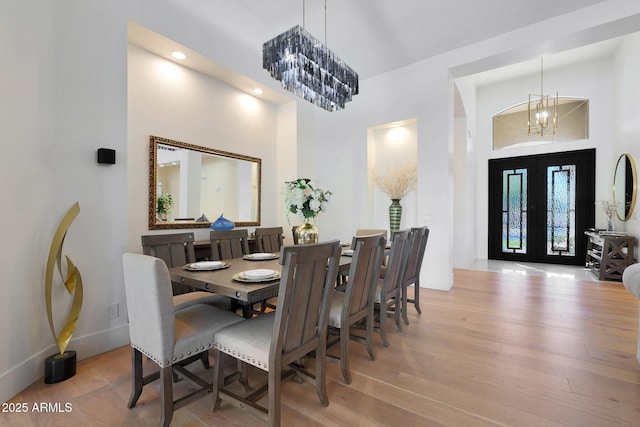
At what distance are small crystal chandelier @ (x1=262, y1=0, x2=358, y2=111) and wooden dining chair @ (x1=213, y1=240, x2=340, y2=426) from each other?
5.52 ft

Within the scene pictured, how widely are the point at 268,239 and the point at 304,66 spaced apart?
6.41 feet

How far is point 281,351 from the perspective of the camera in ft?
4.79

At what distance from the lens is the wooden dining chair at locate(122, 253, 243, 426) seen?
146 cm

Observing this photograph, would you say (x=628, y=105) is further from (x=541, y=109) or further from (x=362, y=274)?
(x=362, y=274)

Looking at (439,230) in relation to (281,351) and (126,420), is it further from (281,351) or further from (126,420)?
(126,420)

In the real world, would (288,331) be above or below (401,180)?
below

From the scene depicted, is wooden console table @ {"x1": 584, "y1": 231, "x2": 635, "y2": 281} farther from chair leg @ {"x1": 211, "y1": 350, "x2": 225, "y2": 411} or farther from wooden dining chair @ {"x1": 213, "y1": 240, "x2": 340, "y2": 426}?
chair leg @ {"x1": 211, "y1": 350, "x2": 225, "y2": 411}

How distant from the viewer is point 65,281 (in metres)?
2.20

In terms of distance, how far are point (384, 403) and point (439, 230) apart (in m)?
3.08

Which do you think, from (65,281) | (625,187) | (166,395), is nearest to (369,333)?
Result: (166,395)

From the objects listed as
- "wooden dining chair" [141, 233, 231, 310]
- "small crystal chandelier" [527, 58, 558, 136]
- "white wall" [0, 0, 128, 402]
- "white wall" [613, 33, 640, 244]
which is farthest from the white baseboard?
"small crystal chandelier" [527, 58, 558, 136]

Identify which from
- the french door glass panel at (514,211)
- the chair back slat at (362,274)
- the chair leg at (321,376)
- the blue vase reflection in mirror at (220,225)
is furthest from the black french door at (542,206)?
the chair leg at (321,376)

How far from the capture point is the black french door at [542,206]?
20.6ft

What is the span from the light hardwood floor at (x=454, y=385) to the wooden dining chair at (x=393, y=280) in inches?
7.7
